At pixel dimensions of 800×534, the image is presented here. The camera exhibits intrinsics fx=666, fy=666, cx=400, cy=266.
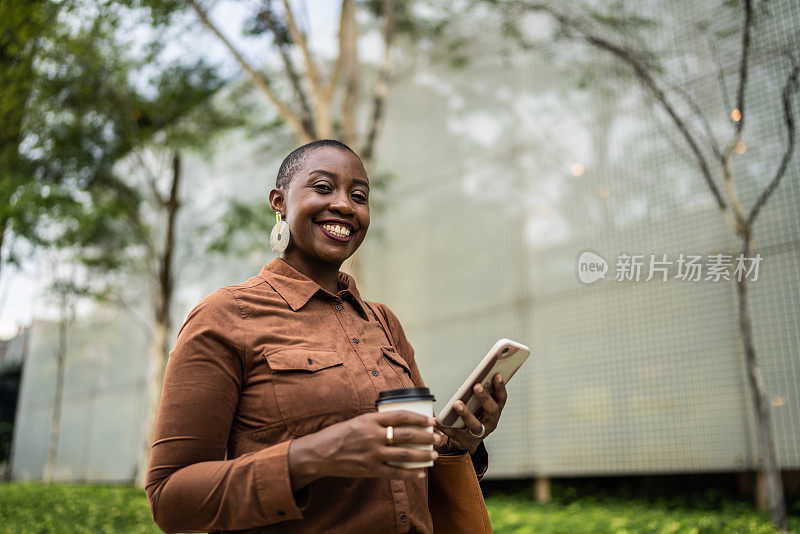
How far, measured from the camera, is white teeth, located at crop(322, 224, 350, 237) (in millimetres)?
1465

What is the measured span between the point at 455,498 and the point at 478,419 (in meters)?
0.19

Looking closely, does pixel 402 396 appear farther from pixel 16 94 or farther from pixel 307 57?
pixel 16 94

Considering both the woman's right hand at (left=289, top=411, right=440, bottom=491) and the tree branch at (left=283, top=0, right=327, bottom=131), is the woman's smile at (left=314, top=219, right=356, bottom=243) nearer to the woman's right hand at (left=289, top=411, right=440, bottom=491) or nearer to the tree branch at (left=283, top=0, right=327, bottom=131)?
the woman's right hand at (left=289, top=411, right=440, bottom=491)

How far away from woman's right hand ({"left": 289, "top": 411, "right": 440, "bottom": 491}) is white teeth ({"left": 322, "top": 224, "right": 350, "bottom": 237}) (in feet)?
1.69

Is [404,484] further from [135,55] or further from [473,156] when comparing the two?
[135,55]

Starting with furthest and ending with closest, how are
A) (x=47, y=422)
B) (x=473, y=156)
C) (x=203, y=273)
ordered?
(x=47, y=422), (x=203, y=273), (x=473, y=156)

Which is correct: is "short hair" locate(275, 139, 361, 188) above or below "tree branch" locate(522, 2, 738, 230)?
below

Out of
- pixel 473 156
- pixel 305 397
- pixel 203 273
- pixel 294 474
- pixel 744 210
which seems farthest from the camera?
pixel 203 273

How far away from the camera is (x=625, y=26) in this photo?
22.4ft

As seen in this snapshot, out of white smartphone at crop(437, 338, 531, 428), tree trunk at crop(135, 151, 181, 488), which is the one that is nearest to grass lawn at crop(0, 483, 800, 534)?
tree trunk at crop(135, 151, 181, 488)

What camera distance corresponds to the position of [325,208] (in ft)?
4.78

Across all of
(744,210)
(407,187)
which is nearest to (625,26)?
(744,210)

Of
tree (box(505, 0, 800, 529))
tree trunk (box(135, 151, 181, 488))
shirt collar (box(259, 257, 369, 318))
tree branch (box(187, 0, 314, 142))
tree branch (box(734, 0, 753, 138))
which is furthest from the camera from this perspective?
tree trunk (box(135, 151, 181, 488))

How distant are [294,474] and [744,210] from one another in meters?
5.94
